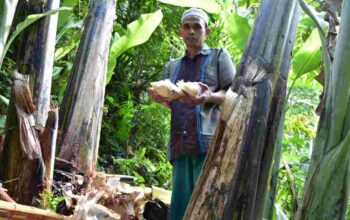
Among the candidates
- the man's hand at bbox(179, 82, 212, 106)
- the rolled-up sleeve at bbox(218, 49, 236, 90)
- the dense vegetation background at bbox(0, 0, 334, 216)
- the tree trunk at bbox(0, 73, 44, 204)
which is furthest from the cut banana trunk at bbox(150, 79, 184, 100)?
the dense vegetation background at bbox(0, 0, 334, 216)

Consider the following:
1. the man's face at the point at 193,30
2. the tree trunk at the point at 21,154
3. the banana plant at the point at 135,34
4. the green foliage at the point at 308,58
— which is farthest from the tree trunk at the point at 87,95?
the green foliage at the point at 308,58

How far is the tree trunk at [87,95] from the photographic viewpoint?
2777 millimetres

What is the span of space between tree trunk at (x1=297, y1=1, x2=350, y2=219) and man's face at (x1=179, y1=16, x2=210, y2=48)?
3.21 ft

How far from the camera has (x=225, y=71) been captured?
2.45 metres

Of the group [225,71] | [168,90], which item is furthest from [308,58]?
[168,90]

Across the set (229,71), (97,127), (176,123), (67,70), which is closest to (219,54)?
(229,71)

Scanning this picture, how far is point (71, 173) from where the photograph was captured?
8.77ft

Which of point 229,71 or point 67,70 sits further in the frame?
point 67,70

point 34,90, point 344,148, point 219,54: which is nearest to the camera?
point 344,148

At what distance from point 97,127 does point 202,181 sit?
1.44 meters

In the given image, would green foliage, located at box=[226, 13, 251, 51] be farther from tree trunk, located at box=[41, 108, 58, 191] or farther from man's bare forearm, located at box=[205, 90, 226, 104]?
tree trunk, located at box=[41, 108, 58, 191]

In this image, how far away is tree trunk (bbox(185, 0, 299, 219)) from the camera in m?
1.52

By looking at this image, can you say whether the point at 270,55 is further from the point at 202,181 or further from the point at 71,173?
the point at 71,173

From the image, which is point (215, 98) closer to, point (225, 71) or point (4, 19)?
point (225, 71)
